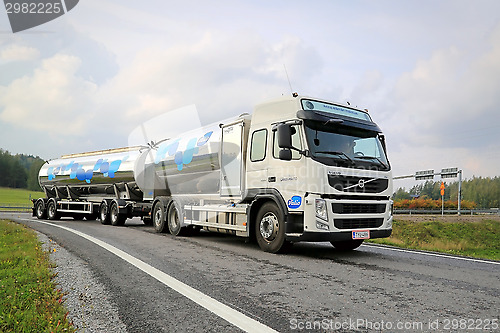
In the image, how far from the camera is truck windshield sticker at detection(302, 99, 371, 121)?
7855mm

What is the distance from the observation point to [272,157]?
8.08 metres

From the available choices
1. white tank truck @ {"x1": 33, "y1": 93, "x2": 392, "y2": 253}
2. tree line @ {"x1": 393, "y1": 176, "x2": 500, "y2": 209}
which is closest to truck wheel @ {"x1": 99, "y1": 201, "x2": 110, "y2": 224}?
white tank truck @ {"x1": 33, "y1": 93, "x2": 392, "y2": 253}

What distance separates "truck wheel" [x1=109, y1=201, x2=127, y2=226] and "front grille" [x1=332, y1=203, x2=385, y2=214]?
11.2 metres

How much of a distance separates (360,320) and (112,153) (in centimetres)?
1560

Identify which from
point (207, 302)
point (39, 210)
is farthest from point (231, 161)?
point (39, 210)

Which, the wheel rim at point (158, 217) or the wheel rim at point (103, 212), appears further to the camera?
the wheel rim at point (103, 212)

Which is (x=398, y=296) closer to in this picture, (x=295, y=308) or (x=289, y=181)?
(x=295, y=308)

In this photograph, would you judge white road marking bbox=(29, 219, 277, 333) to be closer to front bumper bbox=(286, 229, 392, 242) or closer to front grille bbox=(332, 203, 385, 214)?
front bumper bbox=(286, 229, 392, 242)

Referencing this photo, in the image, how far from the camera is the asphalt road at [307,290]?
11.7 feet

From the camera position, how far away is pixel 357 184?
7.54 meters

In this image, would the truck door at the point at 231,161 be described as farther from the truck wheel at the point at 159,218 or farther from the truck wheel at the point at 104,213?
the truck wheel at the point at 104,213

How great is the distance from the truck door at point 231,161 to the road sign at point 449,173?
34.7m
